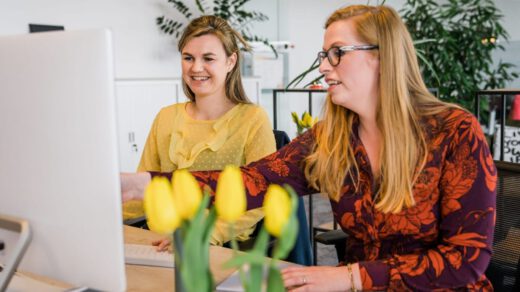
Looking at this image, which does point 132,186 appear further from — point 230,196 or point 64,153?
point 230,196

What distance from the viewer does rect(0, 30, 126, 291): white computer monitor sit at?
83cm

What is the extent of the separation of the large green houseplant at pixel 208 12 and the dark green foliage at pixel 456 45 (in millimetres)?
1461

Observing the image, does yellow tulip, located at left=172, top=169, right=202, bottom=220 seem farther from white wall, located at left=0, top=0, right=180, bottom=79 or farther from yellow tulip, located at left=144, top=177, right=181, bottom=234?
white wall, located at left=0, top=0, right=180, bottom=79

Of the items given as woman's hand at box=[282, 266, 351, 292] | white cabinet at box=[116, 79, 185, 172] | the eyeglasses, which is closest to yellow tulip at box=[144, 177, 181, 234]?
woman's hand at box=[282, 266, 351, 292]

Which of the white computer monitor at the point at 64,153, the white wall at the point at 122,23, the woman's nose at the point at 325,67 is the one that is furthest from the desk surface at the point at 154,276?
the white wall at the point at 122,23

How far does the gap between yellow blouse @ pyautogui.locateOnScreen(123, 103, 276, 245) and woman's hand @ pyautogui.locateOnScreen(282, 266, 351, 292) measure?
1.99ft

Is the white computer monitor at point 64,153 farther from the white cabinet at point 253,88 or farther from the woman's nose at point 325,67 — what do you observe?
the white cabinet at point 253,88

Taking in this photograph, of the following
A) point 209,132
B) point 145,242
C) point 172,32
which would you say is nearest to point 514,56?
point 172,32

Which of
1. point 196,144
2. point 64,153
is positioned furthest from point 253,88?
point 64,153

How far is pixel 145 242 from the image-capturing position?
1.57m

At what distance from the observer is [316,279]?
1212mm

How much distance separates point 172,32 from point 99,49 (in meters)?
4.56

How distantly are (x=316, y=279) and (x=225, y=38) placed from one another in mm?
1046

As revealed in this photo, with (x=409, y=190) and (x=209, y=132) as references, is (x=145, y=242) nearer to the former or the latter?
(x=209, y=132)
